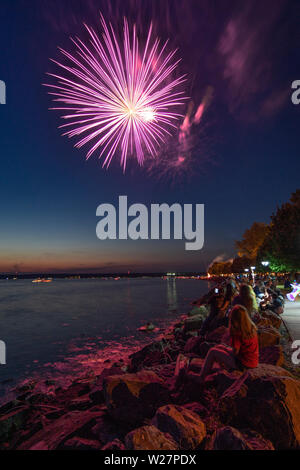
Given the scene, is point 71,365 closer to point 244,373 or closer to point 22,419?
point 22,419

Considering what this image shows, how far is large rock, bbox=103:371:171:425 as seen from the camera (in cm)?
481

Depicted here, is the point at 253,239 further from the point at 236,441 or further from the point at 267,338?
the point at 236,441

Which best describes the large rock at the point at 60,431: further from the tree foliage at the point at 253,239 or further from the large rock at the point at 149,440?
the tree foliage at the point at 253,239

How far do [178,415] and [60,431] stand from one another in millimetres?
2281

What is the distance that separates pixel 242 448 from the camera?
11.4ft

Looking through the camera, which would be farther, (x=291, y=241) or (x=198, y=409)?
(x=291, y=241)

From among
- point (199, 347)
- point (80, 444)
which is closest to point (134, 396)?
point (80, 444)

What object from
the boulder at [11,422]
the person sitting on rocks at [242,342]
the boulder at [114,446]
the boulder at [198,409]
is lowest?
the boulder at [11,422]

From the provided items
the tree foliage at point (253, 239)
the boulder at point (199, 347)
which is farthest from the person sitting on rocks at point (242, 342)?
the tree foliage at point (253, 239)

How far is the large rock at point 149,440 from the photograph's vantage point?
3.77 m

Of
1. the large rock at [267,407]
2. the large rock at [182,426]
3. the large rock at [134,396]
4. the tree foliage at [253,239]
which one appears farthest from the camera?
the tree foliage at [253,239]

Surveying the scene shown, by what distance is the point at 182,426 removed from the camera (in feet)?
13.0
